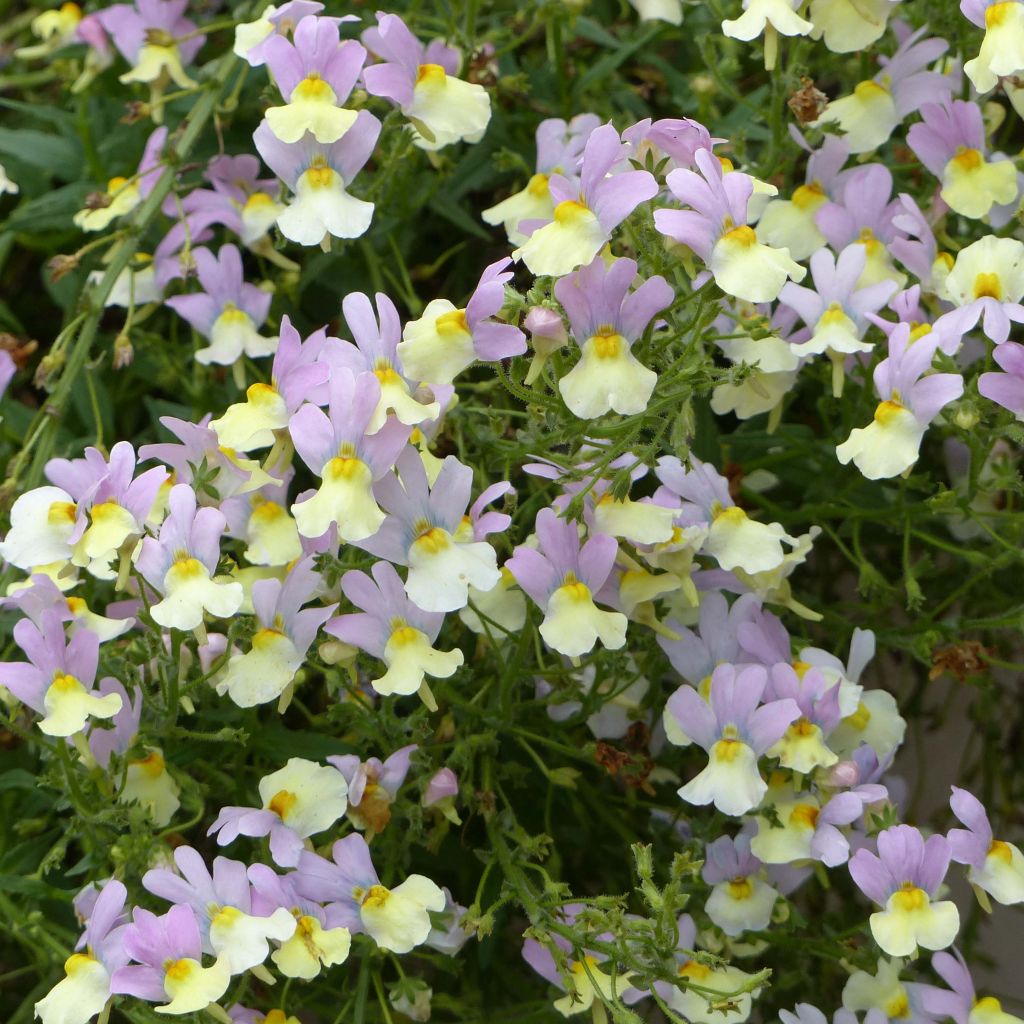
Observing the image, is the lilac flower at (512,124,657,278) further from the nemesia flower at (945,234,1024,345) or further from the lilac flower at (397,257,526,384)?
the nemesia flower at (945,234,1024,345)

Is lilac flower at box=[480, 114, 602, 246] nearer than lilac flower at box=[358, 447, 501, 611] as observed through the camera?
No

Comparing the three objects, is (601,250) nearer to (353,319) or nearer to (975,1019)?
(353,319)

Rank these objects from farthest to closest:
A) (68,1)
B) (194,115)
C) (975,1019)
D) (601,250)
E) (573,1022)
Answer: (68,1), (194,115), (573,1022), (975,1019), (601,250)

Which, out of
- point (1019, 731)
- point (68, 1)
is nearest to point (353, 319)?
point (68, 1)

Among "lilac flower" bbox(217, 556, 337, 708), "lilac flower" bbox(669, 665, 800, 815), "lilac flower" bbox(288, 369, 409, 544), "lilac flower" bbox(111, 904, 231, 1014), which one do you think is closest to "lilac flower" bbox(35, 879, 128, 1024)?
"lilac flower" bbox(111, 904, 231, 1014)

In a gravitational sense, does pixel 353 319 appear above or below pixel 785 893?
above

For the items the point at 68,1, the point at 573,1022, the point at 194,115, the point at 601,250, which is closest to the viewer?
the point at 601,250

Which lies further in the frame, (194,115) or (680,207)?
(194,115)
